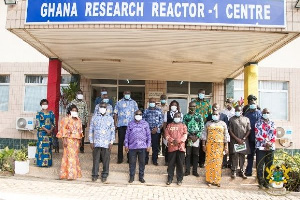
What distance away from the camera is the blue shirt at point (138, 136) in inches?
251

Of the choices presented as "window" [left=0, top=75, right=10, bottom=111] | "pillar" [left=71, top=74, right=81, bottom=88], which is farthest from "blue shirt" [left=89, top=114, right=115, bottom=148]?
"window" [left=0, top=75, right=10, bottom=111]

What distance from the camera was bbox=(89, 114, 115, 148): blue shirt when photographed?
643 centimetres

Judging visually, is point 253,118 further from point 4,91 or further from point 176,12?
point 4,91

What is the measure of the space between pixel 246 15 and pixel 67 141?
4751 millimetres

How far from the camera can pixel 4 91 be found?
1155 cm

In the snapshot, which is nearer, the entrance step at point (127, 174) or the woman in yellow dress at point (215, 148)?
the woman in yellow dress at point (215, 148)

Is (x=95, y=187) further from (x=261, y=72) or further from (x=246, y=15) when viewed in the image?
(x=261, y=72)

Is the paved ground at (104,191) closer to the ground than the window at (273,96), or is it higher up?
closer to the ground

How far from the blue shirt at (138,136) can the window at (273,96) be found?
5877mm

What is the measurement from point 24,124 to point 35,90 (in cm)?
143

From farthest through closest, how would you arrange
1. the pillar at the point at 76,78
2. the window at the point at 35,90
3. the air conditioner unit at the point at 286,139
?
the window at the point at 35,90, the pillar at the point at 76,78, the air conditioner unit at the point at 286,139

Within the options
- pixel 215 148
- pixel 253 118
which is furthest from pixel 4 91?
pixel 253 118

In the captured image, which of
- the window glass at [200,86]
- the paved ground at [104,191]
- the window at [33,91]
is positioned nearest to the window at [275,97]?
the window glass at [200,86]

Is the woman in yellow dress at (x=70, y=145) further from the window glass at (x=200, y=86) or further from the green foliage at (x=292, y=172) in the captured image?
the window glass at (x=200, y=86)
